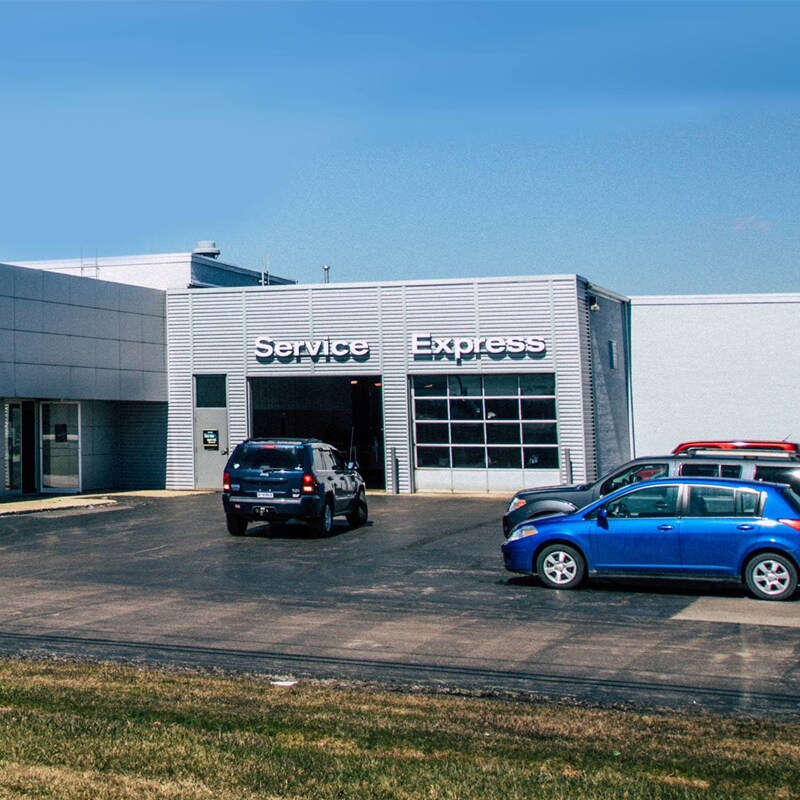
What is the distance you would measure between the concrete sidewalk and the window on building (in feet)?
22.5

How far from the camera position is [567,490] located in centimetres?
1864

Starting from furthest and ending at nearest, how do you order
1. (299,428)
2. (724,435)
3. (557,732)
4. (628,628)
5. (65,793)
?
(299,428), (724,435), (628,628), (557,732), (65,793)

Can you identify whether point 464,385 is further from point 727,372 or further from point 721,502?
point 721,502

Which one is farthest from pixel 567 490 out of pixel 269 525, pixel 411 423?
pixel 411 423

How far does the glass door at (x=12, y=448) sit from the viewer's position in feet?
105

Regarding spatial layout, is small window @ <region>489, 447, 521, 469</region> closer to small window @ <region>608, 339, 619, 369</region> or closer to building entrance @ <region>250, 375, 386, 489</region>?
small window @ <region>608, 339, 619, 369</region>

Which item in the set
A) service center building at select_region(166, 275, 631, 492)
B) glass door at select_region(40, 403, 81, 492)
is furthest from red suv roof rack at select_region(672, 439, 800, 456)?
glass door at select_region(40, 403, 81, 492)

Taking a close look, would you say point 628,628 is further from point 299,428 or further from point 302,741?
point 299,428

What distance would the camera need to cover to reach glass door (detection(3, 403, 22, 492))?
3203 centimetres

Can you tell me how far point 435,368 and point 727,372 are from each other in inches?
360

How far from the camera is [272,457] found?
73.4 ft

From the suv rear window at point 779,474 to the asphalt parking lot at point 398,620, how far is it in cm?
238

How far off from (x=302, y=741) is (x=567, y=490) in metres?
11.7

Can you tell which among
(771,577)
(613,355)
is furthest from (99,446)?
(771,577)
